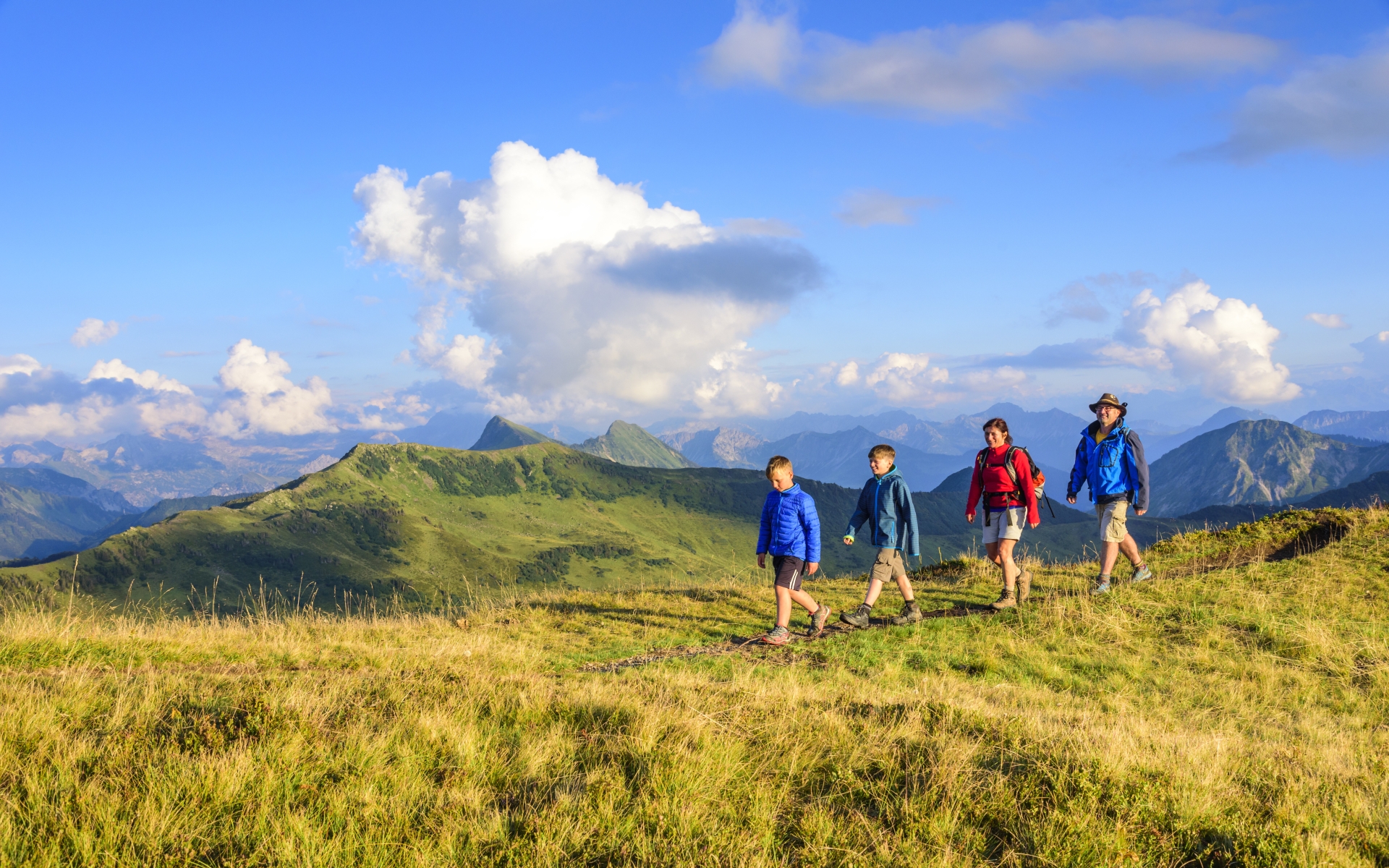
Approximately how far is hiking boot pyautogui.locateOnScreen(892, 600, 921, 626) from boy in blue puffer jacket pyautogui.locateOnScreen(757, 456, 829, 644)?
142cm

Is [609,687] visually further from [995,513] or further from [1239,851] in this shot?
[995,513]

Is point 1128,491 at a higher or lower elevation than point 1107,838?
higher

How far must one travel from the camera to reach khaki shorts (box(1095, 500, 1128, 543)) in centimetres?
1215

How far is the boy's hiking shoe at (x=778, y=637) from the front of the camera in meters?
10.7

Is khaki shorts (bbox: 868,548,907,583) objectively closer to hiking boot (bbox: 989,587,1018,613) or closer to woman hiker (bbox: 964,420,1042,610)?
woman hiker (bbox: 964,420,1042,610)

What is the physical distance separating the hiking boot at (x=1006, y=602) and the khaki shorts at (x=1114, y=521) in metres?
2.04

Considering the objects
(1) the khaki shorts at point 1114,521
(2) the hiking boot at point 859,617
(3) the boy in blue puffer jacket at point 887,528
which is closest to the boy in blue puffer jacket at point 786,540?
(2) the hiking boot at point 859,617

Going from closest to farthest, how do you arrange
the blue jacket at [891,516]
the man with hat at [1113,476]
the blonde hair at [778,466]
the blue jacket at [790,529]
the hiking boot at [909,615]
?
1. the blonde hair at [778,466]
2. the blue jacket at [790,529]
3. the blue jacket at [891,516]
4. the hiking boot at [909,615]
5. the man with hat at [1113,476]

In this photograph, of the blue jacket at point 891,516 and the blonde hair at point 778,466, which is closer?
the blonde hair at point 778,466

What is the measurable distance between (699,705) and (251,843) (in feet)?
11.9

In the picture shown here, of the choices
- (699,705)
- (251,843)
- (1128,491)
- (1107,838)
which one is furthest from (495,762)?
(1128,491)

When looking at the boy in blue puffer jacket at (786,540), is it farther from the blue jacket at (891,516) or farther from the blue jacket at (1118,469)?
the blue jacket at (1118,469)

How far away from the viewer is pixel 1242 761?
18.2ft

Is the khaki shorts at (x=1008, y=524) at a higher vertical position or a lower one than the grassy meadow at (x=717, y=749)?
higher
